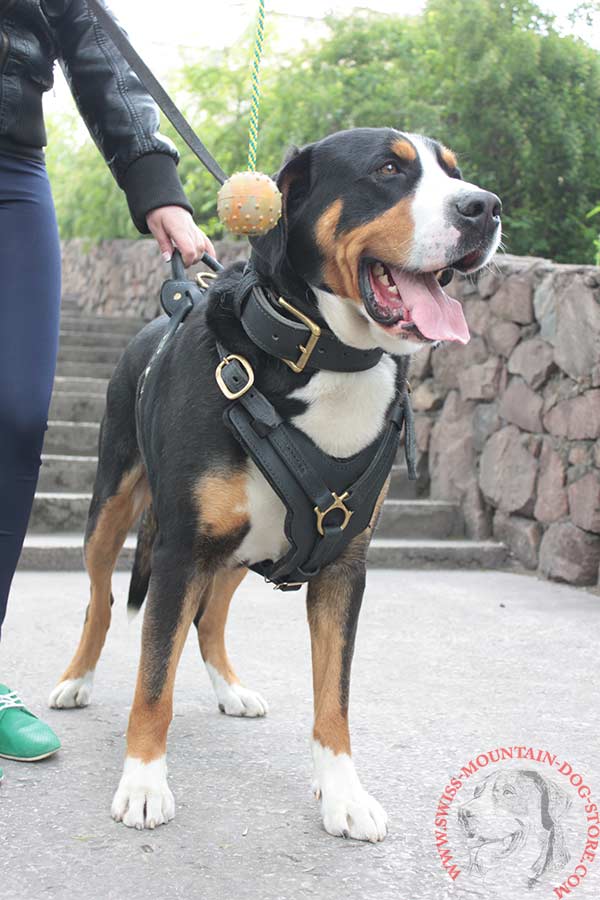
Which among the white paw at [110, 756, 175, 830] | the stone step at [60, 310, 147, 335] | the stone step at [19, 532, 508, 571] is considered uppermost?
the stone step at [60, 310, 147, 335]

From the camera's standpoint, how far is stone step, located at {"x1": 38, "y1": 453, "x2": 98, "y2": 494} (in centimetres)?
657

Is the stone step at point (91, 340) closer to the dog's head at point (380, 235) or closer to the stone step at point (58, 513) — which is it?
the stone step at point (58, 513)

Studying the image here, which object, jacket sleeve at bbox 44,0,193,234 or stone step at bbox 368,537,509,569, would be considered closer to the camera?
jacket sleeve at bbox 44,0,193,234

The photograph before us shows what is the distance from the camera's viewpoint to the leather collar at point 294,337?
2.38 m

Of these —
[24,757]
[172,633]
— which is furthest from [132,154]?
[24,757]

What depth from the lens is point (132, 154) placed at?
282cm

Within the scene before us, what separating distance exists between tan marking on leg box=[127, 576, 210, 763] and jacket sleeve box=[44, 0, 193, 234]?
1052 mm

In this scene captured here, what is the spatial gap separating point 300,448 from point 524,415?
12.4ft

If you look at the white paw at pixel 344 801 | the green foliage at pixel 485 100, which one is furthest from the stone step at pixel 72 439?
the white paw at pixel 344 801

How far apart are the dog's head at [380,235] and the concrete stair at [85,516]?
337 centimetres

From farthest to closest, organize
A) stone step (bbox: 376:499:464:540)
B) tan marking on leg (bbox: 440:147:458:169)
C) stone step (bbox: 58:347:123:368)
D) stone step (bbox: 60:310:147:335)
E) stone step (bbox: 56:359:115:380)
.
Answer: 1. stone step (bbox: 60:310:147:335)
2. stone step (bbox: 58:347:123:368)
3. stone step (bbox: 56:359:115:380)
4. stone step (bbox: 376:499:464:540)
5. tan marking on leg (bbox: 440:147:458:169)

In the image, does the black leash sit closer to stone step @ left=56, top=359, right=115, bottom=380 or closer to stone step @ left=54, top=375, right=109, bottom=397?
stone step @ left=54, top=375, right=109, bottom=397

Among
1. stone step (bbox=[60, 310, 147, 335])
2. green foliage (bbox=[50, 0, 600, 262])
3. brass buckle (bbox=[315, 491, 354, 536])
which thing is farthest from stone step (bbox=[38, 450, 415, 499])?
brass buckle (bbox=[315, 491, 354, 536])

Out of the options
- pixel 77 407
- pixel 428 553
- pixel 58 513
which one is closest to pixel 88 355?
pixel 77 407
